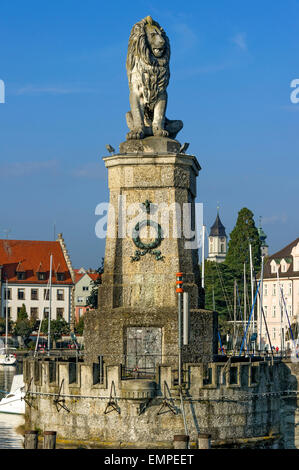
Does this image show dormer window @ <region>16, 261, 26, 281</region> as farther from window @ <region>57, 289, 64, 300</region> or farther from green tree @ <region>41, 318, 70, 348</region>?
green tree @ <region>41, 318, 70, 348</region>

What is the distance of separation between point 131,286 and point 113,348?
6.85ft

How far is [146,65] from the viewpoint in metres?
33.9

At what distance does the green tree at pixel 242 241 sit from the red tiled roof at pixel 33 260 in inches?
890

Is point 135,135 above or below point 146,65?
below

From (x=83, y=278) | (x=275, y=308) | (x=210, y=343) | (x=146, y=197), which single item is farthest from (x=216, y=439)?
(x=83, y=278)

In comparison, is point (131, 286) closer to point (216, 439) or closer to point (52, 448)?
point (216, 439)

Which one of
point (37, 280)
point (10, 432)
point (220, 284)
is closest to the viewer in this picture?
point (10, 432)

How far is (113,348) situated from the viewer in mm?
32031

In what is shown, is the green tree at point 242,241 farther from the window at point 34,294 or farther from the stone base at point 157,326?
the stone base at point 157,326

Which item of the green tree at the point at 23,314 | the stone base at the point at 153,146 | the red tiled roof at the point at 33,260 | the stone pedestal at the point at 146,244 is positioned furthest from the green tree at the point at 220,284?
the stone pedestal at the point at 146,244

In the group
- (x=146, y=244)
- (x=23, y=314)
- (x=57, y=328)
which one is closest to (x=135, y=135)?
(x=146, y=244)

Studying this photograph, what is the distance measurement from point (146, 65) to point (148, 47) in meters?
0.59

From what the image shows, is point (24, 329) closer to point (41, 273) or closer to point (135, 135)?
point (41, 273)

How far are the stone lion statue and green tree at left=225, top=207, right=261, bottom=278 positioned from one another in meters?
101
